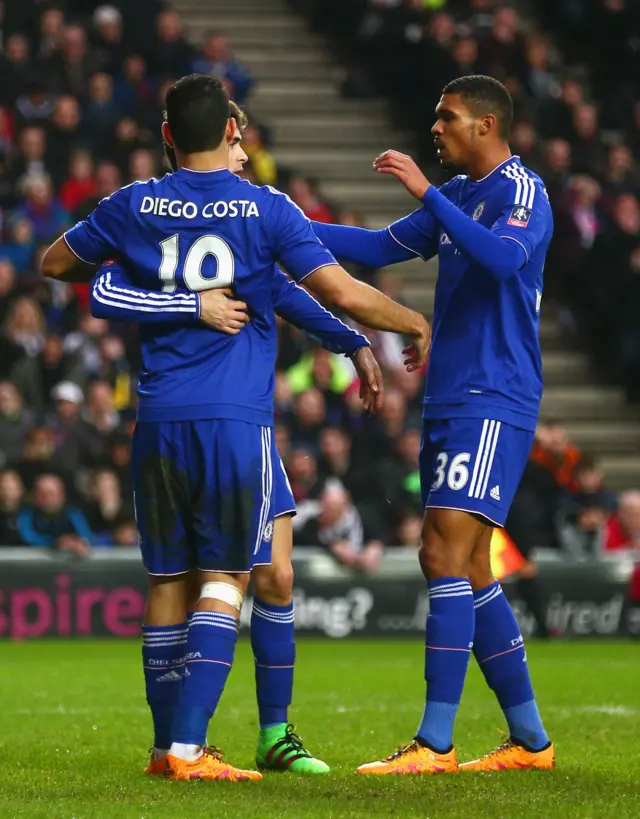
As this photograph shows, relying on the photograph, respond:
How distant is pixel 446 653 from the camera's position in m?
5.90

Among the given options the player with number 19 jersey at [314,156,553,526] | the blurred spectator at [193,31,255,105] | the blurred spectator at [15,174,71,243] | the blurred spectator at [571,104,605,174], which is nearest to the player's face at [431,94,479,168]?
the player with number 19 jersey at [314,156,553,526]

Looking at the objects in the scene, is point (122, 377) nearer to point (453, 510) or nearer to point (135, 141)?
point (135, 141)

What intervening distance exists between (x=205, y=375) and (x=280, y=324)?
33.0 ft

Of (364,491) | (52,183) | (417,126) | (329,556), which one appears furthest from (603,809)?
(417,126)

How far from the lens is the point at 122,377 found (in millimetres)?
14711

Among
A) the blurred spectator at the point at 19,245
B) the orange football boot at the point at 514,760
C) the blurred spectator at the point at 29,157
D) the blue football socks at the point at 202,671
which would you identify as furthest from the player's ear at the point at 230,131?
the blurred spectator at the point at 29,157

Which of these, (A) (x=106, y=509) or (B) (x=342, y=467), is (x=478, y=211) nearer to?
(A) (x=106, y=509)

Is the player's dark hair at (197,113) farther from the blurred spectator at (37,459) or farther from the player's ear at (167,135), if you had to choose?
the blurred spectator at (37,459)

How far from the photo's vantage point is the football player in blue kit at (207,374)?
5.53 metres

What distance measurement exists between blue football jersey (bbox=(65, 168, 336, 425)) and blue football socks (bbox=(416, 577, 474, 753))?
2.92ft

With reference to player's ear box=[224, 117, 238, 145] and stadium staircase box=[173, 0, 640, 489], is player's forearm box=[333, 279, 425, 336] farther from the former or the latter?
stadium staircase box=[173, 0, 640, 489]

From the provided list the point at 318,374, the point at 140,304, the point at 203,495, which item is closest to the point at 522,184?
the point at 140,304

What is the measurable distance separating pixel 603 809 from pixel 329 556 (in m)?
8.74

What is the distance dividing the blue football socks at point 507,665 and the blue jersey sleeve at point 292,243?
4.50 ft
